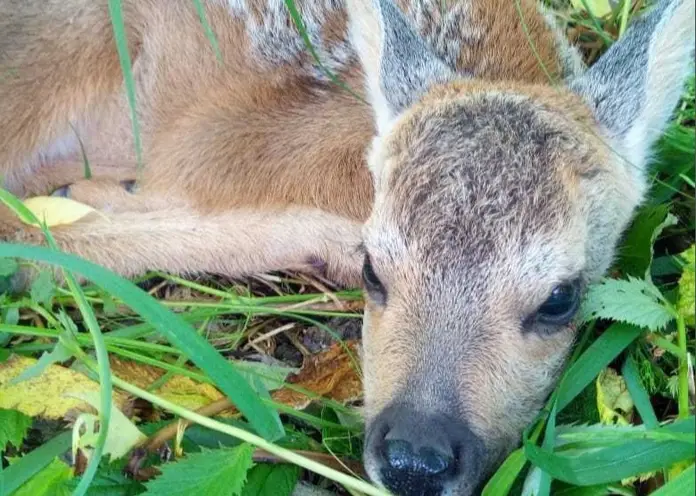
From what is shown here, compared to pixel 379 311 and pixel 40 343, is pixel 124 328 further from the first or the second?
pixel 379 311

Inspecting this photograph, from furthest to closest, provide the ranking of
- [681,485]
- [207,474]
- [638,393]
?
[638,393] < [207,474] < [681,485]

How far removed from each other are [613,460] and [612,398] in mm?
469

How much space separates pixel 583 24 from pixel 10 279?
2505mm

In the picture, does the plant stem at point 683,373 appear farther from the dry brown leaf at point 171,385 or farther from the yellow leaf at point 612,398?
the dry brown leaf at point 171,385

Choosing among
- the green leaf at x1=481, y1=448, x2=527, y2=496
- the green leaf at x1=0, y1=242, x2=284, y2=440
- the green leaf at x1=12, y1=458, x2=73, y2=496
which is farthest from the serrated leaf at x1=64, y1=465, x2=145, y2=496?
the green leaf at x1=481, y1=448, x2=527, y2=496

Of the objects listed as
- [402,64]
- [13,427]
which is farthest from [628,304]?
[13,427]

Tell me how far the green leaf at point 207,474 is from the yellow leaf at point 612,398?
94 centimetres

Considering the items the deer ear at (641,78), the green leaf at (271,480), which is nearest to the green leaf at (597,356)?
the deer ear at (641,78)

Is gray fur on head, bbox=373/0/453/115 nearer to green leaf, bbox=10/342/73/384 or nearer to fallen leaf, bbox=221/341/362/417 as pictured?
fallen leaf, bbox=221/341/362/417

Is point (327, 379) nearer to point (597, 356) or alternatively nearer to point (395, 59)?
point (597, 356)

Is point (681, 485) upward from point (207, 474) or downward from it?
upward

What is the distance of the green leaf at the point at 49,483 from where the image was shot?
228 centimetres

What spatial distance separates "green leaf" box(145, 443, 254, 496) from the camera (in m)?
2.12

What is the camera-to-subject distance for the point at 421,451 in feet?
6.81
